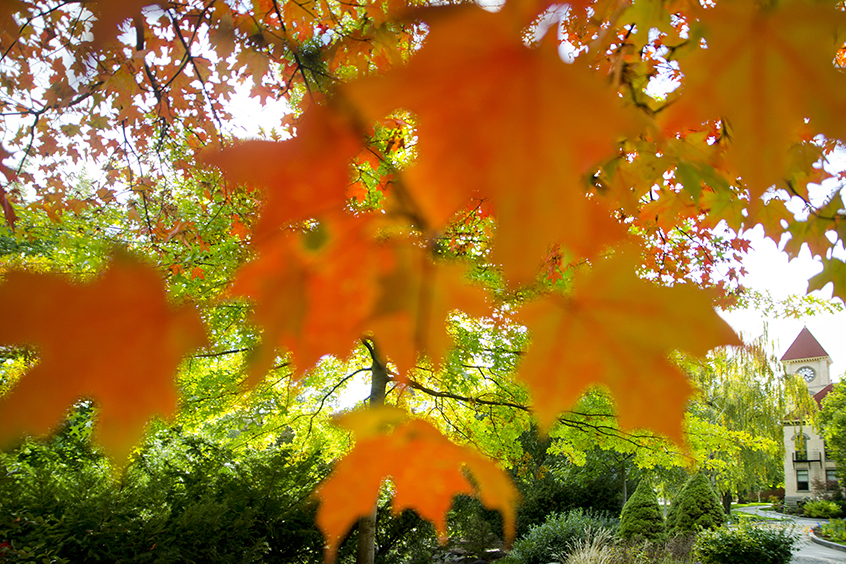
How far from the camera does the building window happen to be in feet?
70.5

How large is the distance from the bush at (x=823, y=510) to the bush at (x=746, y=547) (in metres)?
12.0

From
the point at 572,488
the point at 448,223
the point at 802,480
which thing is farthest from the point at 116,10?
the point at 802,480

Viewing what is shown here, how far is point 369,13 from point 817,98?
1.71 meters

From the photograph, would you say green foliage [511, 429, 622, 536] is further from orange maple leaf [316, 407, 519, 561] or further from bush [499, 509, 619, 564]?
orange maple leaf [316, 407, 519, 561]

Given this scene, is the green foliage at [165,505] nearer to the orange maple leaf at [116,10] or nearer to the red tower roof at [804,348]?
the orange maple leaf at [116,10]

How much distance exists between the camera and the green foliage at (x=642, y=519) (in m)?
6.70

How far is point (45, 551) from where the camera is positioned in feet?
9.35

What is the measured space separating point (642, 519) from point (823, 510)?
13.0 metres

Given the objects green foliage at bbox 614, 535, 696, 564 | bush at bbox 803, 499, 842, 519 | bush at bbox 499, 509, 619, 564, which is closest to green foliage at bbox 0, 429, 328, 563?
bush at bbox 499, 509, 619, 564

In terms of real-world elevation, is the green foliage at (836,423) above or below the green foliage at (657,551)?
above

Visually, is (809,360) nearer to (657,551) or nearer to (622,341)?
(657,551)

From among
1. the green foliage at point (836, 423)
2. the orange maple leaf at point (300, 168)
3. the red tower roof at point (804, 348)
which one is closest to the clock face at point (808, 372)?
the red tower roof at point (804, 348)

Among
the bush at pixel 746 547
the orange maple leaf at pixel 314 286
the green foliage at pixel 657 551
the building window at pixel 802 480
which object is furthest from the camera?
the building window at pixel 802 480

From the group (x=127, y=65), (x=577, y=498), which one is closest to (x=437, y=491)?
(x=127, y=65)
